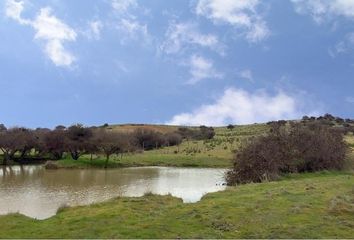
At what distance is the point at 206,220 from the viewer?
1591 centimetres

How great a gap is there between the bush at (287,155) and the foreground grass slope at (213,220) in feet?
47.5

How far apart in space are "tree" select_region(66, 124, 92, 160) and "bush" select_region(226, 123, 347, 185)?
4294 cm

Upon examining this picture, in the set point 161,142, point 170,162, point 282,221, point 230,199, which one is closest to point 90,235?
point 282,221

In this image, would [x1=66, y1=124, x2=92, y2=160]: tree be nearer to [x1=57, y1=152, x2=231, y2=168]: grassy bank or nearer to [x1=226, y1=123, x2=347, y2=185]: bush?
[x1=57, y1=152, x2=231, y2=168]: grassy bank

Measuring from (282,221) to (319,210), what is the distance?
8.21 feet

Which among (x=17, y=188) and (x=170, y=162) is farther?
(x=170, y=162)

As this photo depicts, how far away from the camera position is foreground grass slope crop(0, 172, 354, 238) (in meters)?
14.3

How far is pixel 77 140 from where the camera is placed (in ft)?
262

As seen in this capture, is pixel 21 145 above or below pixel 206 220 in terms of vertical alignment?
above

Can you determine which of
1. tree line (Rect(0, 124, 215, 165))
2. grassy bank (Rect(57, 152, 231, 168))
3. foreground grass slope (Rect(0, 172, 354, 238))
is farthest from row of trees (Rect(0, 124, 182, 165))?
foreground grass slope (Rect(0, 172, 354, 238))

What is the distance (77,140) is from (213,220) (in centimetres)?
6642

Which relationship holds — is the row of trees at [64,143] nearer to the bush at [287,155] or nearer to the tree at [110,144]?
the tree at [110,144]

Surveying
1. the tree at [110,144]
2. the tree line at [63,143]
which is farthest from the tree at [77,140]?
the tree at [110,144]

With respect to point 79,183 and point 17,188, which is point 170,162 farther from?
point 17,188
